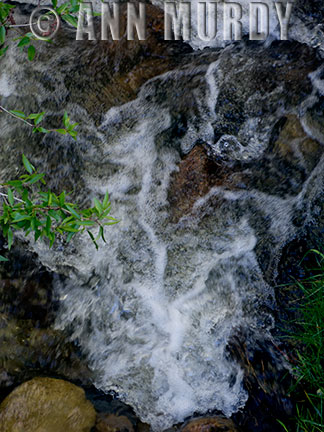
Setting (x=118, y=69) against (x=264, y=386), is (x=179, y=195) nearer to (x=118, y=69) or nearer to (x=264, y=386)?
(x=118, y=69)

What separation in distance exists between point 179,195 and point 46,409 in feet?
6.00

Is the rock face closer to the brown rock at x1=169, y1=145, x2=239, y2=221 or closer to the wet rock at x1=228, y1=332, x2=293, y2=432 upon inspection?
the wet rock at x1=228, y1=332, x2=293, y2=432

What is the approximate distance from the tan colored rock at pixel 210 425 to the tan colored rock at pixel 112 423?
399 millimetres

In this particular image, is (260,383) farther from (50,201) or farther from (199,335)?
(50,201)

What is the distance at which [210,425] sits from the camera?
2.97 metres

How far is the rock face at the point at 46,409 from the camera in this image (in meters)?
2.88

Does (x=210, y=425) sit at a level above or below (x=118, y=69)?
below

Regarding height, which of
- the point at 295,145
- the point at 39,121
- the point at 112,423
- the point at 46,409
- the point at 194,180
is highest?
the point at 39,121

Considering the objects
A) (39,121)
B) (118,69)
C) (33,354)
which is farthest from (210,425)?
(118,69)

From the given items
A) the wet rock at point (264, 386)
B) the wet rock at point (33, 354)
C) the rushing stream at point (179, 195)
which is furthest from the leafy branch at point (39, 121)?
the wet rock at point (264, 386)

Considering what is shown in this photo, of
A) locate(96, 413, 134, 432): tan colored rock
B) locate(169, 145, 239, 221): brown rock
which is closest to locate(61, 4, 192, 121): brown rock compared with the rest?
locate(169, 145, 239, 221): brown rock

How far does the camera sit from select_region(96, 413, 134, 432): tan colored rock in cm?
307

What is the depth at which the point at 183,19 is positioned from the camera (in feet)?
12.1

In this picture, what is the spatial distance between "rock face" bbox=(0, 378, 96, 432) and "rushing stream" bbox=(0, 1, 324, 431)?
0.31m
